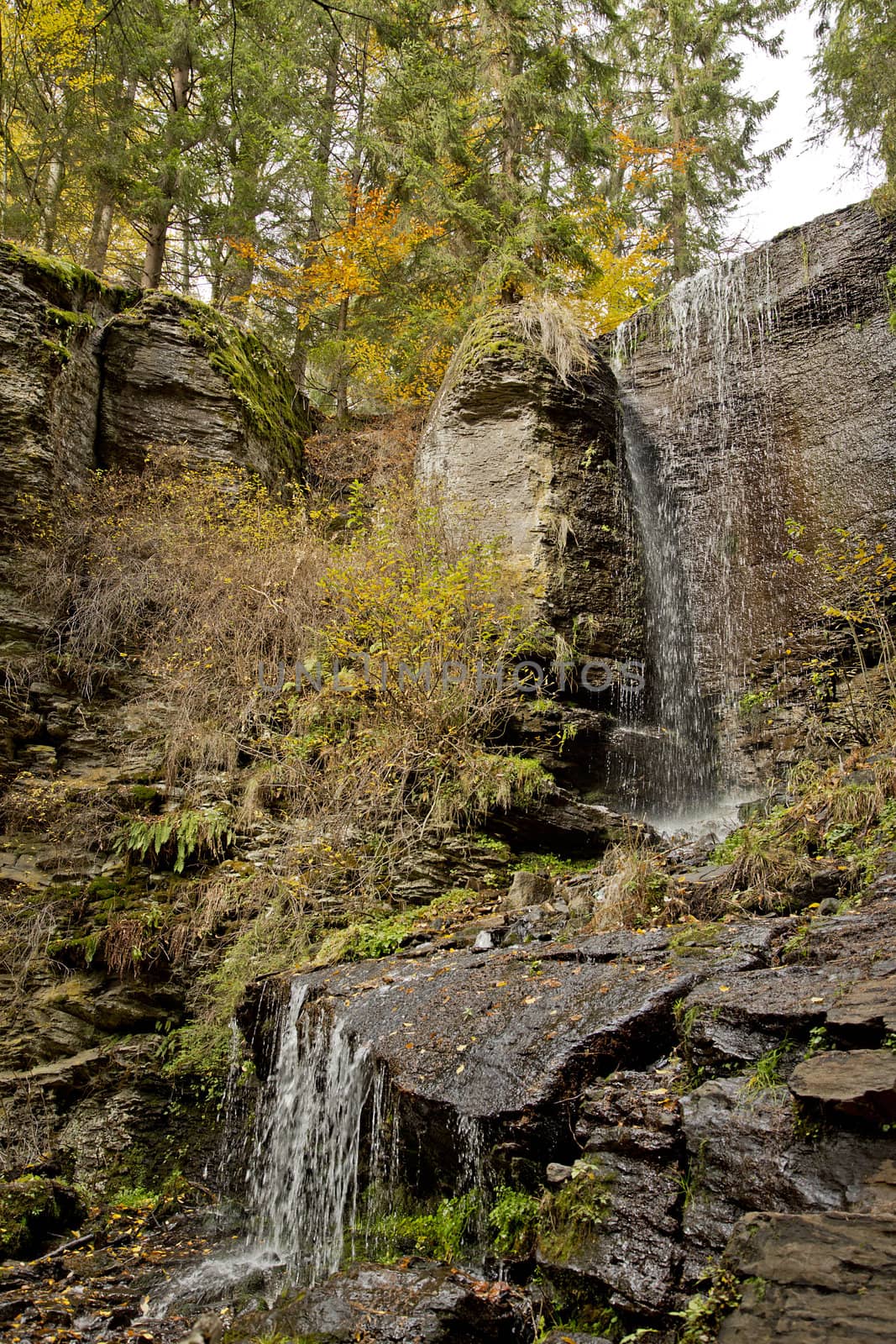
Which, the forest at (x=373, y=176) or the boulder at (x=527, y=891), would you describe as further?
the forest at (x=373, y=176)

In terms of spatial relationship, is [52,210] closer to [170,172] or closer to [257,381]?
[170,172]

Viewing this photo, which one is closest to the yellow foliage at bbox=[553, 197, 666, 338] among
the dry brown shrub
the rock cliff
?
the rock cliff

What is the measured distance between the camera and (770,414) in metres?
10.6

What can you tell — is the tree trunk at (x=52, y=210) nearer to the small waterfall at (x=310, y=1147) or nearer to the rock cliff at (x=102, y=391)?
the rock cliff at (x=102, y=391)

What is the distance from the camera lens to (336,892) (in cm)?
679

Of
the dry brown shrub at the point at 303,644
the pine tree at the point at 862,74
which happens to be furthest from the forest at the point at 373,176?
the dry brown shrub at the point at 303,644

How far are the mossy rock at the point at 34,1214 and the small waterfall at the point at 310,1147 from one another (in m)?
1.15

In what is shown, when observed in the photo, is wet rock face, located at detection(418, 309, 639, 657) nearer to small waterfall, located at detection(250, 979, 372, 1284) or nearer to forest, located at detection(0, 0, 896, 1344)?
forest, located at detection(0, 0, 896, 1344)

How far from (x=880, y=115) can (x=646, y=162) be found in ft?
30.7

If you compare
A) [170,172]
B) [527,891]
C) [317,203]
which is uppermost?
[317,203]

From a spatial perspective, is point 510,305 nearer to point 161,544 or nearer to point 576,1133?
point 161,544

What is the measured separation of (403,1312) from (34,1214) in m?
2.93

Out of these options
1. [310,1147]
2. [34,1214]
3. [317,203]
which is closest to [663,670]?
[310,1147]

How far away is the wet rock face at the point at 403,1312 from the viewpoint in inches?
122
